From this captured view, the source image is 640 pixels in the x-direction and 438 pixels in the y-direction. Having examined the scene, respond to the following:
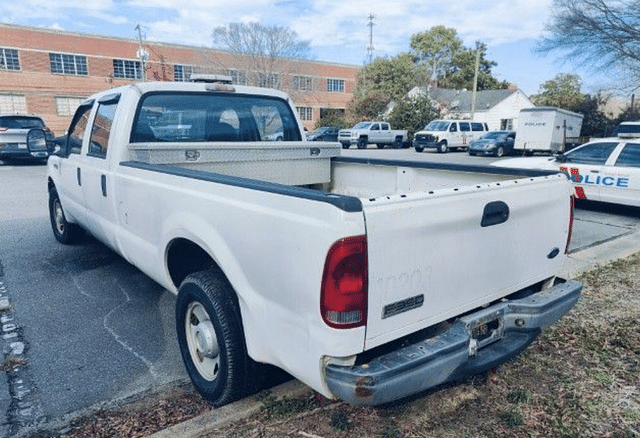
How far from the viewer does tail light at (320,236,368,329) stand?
1.81m

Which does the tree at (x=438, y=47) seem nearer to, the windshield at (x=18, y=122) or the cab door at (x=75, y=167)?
the windshield at (x=18, y=122)

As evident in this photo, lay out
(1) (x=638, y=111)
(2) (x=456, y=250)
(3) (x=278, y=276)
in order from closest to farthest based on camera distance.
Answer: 1. (3) (x=278, y=276)
2. (2) (x=456, y=250)
3. (1) (x=638, y=111)

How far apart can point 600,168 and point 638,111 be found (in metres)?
29.8

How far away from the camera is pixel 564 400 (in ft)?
9.26

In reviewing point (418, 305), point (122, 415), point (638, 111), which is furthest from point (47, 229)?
point (638, 111)

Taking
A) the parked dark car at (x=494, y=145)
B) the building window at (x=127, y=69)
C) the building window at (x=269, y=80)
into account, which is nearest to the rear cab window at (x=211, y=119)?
the parked dark car at (x=494, y=145)

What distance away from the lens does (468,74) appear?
2454 inches

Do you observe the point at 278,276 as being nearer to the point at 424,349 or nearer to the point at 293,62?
the point at 424,349

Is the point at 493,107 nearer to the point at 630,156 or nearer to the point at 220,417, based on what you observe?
the point at 630,156

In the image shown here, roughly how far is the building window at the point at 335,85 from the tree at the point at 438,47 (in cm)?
1567

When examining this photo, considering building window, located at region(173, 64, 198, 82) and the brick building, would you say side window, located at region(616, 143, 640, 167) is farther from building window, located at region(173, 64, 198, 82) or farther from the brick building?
building window, located at region(173, 64, 198, 82)

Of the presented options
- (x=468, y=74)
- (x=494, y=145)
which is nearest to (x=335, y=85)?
(x=468, y=74)

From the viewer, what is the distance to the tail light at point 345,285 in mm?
1814

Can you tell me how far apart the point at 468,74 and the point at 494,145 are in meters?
41.2
